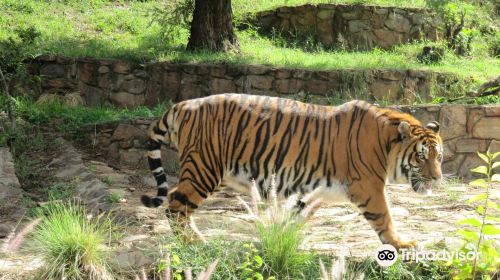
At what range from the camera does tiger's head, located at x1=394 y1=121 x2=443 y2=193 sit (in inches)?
256

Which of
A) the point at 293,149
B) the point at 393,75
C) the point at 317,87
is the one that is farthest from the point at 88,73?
the point at 293,149

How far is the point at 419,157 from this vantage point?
6531 millimetres

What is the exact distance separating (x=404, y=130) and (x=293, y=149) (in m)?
0.98

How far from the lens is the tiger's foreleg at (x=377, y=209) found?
626cm

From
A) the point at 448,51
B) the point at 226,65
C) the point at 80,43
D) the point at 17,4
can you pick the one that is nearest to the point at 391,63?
the point at 448,51

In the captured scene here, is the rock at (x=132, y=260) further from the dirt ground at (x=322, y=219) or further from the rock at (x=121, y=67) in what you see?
the rock at (x=121, y=67)

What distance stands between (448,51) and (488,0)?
2387 mm

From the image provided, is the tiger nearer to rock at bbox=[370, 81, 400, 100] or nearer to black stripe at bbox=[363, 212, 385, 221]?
black stripe at bbox=[363, 212, 385, 221]

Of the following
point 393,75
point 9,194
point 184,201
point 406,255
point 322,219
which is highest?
point 393,75

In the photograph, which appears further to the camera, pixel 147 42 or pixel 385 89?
pixel 147 42

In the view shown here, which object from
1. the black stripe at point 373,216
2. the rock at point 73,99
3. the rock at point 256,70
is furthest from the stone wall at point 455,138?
the black stripe at point 373,216

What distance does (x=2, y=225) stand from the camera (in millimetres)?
7457

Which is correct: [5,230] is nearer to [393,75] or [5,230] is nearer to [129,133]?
[129,133]

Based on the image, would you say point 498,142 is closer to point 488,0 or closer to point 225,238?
point 225,238
